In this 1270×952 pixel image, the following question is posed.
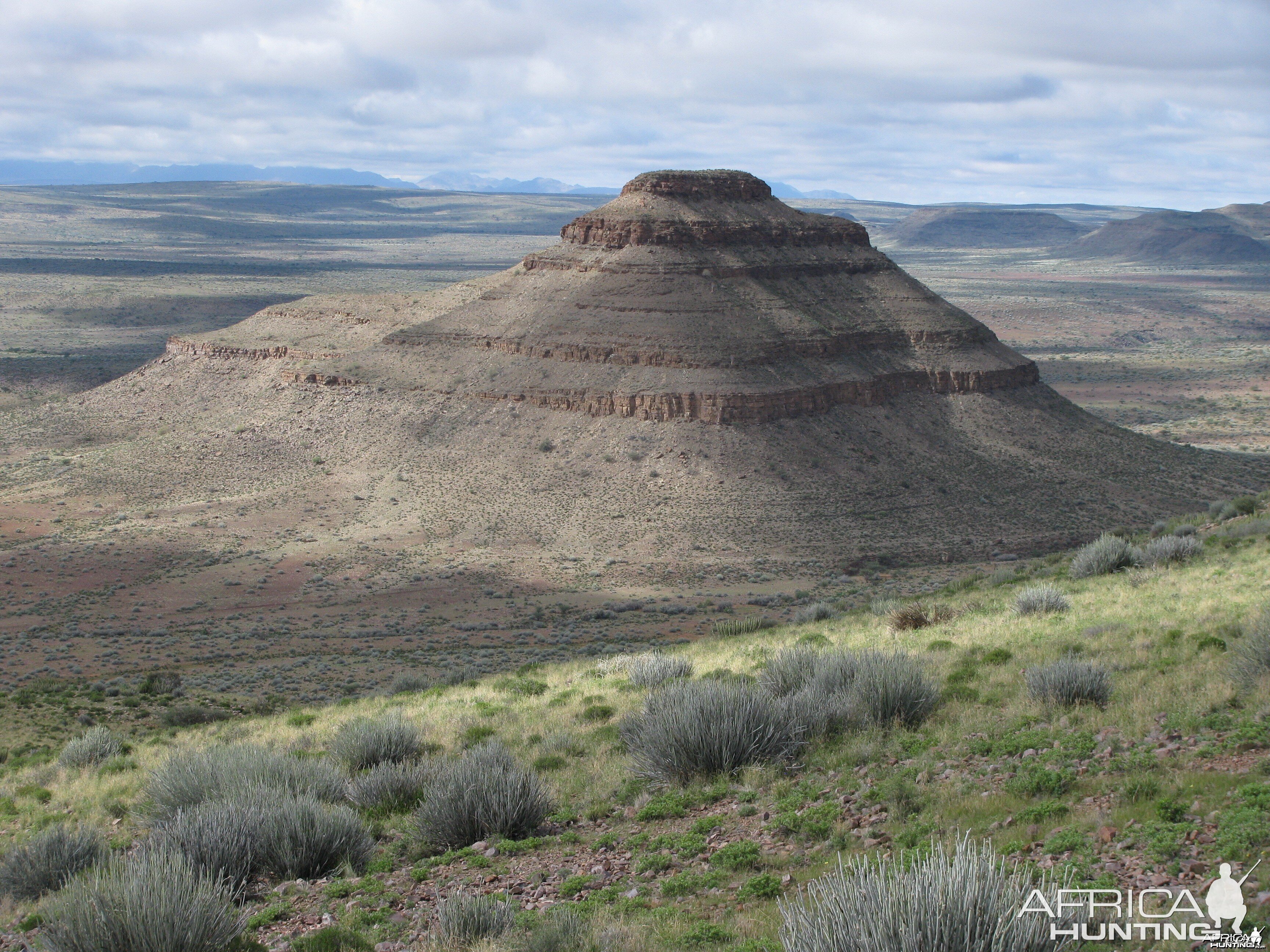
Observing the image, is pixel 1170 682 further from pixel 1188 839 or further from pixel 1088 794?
pixel 1188 839

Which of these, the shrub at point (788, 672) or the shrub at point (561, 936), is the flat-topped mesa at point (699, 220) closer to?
the shrub at point (788, 672)

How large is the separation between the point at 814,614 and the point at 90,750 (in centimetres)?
1826

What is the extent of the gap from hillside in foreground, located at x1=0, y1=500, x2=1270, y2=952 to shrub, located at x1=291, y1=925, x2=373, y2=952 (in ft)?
0.08

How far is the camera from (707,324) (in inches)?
2124

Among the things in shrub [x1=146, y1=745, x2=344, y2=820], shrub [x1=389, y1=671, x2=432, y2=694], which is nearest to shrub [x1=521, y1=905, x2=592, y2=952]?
shrub [x1=146, y1=745, x2=344, y2=820]

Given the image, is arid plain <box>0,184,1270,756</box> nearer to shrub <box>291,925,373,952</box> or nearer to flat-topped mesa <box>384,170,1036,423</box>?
flat-topped mesa <box>384,170,1036,423</box>

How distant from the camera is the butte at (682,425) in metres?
47.7

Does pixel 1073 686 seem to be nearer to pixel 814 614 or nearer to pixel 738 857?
pixel 738 857

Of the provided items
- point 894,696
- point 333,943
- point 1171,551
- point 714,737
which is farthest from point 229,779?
point 1171,551

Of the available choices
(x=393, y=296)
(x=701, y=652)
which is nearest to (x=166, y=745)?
(x=701, y=652)

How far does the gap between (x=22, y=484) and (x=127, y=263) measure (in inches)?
5702

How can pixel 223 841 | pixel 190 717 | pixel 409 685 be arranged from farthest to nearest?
pixel 409 685 → pixel 190 717 → pixel 223 841

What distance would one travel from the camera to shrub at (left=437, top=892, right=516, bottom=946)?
30.9ft

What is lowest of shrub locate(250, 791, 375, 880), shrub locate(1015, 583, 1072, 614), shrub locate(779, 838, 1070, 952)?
shrub locate(250, 791, 375, 880)
